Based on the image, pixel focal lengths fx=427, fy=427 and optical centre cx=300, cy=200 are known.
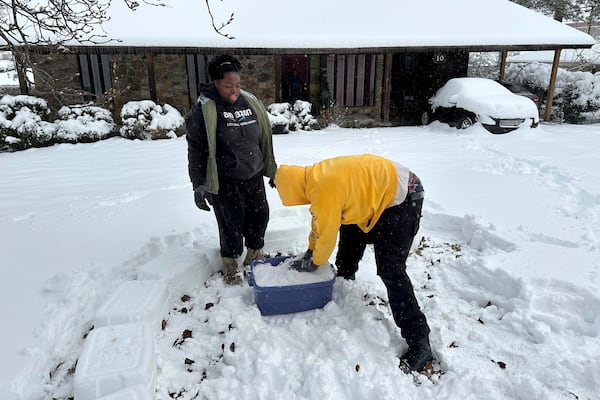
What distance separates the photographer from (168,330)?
287 cm

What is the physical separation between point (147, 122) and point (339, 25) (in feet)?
18.2

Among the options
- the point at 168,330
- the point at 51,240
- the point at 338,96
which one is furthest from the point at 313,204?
the point at 338,96

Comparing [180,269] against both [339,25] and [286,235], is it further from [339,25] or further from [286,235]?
[339,25]

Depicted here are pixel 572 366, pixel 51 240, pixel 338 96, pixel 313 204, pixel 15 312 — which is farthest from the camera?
pixel 338 96

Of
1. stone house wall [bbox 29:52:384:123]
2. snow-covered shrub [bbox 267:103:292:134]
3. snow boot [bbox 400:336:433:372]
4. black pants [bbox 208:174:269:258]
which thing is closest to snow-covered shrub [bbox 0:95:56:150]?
stone house wall [bbox 29:52:384:123]

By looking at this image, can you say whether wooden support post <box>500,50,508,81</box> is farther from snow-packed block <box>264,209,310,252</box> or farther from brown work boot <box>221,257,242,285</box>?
brown work boot <box>221,257,242,285</box>

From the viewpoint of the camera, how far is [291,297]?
2.88 m

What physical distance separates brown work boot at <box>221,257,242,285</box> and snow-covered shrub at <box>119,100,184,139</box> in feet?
22.3

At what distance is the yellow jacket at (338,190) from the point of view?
2383 millimetres

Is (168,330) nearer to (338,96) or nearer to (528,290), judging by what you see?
(528,290)

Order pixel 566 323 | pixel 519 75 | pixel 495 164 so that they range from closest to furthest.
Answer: pixel 566 323, pixel 495 164, pixel 519 75

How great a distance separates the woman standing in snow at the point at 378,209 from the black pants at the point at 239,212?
31.4 inches

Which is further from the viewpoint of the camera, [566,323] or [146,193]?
[146,193]

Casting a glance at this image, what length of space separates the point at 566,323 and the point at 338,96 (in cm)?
1162
